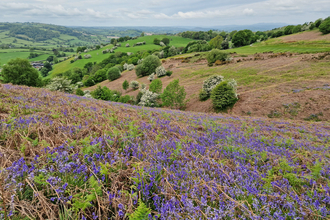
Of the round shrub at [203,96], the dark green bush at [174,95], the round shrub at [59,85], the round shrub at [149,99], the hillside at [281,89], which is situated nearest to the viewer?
the hillside at [281,89]

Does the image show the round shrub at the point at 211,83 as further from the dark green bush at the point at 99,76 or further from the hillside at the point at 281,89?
the dark green bush at the point at 99,76

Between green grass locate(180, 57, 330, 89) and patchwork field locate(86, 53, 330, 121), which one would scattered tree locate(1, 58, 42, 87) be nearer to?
patchwork field locate(86, 53, 330, 121)

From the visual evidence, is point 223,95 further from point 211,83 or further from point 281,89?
point 281,89

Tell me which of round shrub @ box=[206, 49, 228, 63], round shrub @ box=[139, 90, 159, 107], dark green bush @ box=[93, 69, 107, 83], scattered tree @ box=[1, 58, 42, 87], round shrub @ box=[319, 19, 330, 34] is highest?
round shrub @ box=[319, 19, 330, 34]

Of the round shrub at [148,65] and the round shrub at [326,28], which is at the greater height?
the round shrub at [326,28]

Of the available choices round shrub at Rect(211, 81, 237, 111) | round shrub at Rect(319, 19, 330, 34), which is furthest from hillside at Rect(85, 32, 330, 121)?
round shrub at Rect(319, 19, 330, 34)

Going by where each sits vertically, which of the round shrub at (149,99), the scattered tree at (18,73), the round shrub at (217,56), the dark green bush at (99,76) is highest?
the round shrub at (217,56)

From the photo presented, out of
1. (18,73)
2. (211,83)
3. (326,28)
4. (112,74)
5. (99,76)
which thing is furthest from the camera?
(99,76)

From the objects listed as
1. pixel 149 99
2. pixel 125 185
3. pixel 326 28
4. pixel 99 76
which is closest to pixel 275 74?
pixel 149 99

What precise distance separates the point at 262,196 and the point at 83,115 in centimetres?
507

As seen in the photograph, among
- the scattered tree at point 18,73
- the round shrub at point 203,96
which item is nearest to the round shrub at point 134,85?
the scattered tree at point 18,73

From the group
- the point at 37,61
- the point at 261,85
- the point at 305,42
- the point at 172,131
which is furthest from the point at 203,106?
the point at 37,61

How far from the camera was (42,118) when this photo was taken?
4094mm

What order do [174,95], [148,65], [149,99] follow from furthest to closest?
1. [148,65]
2. [149,99]
3. [174,95]
